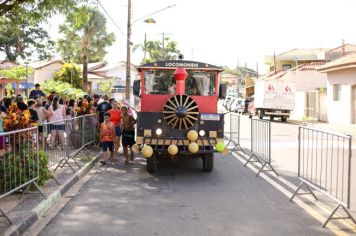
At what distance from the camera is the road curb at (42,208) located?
6.19 meters

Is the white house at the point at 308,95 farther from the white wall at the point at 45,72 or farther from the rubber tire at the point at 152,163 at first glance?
the white wall at the point at 45,72

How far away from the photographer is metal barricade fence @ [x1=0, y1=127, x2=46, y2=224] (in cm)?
708

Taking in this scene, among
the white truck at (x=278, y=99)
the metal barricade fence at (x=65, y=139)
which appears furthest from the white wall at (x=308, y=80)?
the metal barricade fence at (x=65, y=139)

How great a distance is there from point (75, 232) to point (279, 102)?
32047 millimetres

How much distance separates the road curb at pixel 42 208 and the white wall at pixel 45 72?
49.6m

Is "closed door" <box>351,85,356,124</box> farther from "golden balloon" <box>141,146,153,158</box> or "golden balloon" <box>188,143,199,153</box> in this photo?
"golden balloon" <box>141,146,153,158</box>

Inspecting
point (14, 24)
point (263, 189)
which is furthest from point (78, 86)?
point (263, 189)

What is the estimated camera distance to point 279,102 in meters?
37.0

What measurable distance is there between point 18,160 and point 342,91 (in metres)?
27.5

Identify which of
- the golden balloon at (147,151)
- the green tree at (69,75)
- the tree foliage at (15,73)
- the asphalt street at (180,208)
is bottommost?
the asphalt street at (180,208)

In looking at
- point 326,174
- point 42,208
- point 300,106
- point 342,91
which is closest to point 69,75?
point 300,106

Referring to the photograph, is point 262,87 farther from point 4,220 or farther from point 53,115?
point 4,220

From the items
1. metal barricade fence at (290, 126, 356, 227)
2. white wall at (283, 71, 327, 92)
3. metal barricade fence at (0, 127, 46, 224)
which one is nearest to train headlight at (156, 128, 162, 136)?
metal barricade fence at (290, 126, 356, 227)

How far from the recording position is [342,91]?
3170 cm
